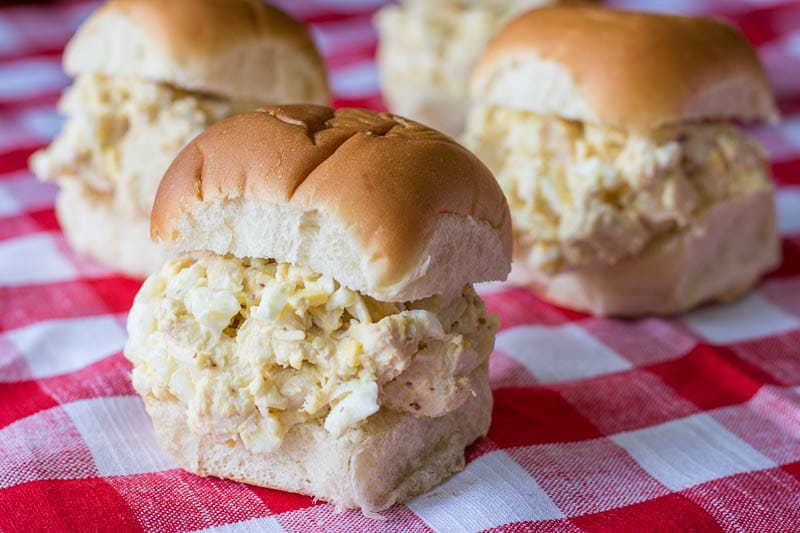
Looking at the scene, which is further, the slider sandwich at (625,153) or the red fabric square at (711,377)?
the slider sandwich at (625,153)

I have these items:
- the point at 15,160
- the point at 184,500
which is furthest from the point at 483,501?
the point at 15,160

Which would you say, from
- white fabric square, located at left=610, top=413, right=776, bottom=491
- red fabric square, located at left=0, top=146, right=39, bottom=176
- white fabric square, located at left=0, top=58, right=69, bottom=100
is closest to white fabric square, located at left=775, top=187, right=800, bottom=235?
white fabric square, located at left=610, top=413, right=776, bottom=491

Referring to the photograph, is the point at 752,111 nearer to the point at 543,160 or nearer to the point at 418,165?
the point at 543,160

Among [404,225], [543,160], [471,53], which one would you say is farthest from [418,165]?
[471,53]

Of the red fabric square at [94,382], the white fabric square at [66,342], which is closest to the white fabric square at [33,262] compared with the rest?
the white fabric square at [66,342]

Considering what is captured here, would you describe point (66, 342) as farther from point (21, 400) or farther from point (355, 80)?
point (355, 80)

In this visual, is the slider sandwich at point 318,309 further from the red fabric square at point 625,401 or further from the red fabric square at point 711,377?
the red fabric square at point 711,377
